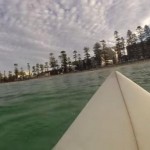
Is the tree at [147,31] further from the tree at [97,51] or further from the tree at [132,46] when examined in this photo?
the tree at [97,51]

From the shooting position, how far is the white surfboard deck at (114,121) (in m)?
2.61

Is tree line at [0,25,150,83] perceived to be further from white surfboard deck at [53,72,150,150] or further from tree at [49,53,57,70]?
white surfboard deck at [53,72,150,150]

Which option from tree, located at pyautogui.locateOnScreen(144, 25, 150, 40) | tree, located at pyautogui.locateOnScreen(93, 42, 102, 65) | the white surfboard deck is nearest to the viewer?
the white surfboard deck

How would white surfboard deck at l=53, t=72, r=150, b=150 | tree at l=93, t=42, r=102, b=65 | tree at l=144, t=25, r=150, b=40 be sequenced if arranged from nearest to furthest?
white surfboard deck at l=53, t=72, r=150, b=150, tree at l=144, t=25, r=150, b=40, tree at l=93, t=42, r=102, b=65

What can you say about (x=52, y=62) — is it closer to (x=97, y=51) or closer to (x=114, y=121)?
(x=97, y=51)

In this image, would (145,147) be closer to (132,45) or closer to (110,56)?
(132,45)

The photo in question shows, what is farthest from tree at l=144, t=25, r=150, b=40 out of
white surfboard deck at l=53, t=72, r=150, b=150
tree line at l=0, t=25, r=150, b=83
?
white surfboard deck at l=53, t=72, r=150, b=150

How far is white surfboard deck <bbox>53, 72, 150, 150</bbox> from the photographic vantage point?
2.61m

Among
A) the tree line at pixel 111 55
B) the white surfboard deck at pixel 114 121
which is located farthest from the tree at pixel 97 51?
the white surfboard deck at pixel 114 121

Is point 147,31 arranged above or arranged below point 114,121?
above

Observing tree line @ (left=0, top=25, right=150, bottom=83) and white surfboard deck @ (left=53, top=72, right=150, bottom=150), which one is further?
tree line @ (left=0, top=25, right=150, bottom=83)

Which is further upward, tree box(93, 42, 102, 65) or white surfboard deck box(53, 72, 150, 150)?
tree box(93, 42, 102, 65)

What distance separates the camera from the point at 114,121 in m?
2.72

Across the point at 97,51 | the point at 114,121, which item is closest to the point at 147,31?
the point at 97,51
